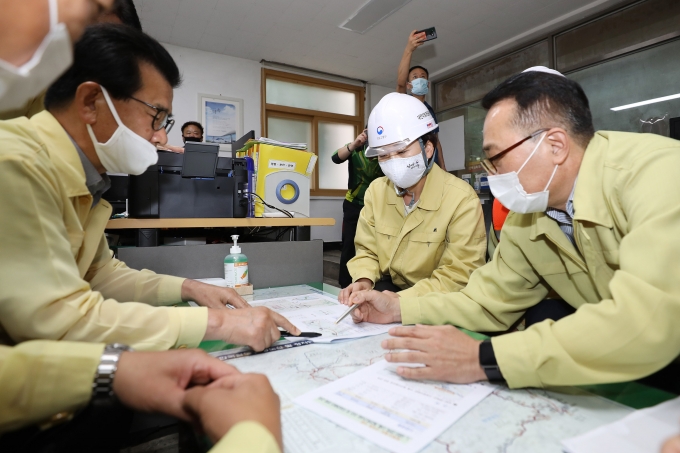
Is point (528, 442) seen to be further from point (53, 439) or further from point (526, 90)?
point (526, 90)

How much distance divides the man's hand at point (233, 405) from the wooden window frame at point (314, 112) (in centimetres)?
499

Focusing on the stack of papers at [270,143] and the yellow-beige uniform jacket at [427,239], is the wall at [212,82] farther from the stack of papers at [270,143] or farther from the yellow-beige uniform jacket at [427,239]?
the yellow-beige uniform jacket at [427,239]

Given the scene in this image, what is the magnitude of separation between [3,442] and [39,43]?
54 cm

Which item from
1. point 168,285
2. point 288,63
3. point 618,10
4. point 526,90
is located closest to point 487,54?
point 618,10

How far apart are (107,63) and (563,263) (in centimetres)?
123

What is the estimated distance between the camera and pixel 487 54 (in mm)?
5129

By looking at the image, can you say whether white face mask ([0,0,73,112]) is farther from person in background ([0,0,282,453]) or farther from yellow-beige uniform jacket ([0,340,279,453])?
yellow-beige uniform jacket ([0,340,279,453])

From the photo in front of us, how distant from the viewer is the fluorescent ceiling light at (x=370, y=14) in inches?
153

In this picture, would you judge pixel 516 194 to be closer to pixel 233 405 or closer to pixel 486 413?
→ pixel 486 413

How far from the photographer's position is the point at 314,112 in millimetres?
5641

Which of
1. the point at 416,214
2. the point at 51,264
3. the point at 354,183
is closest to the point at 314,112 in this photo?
the point at 354,183

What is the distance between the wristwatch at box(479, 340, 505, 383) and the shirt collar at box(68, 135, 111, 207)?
3.28ft

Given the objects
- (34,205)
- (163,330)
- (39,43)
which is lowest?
(163,330)

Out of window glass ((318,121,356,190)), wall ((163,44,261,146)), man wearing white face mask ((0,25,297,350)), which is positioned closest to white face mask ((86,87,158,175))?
man wearing white face mask ((0,25,297,350))
